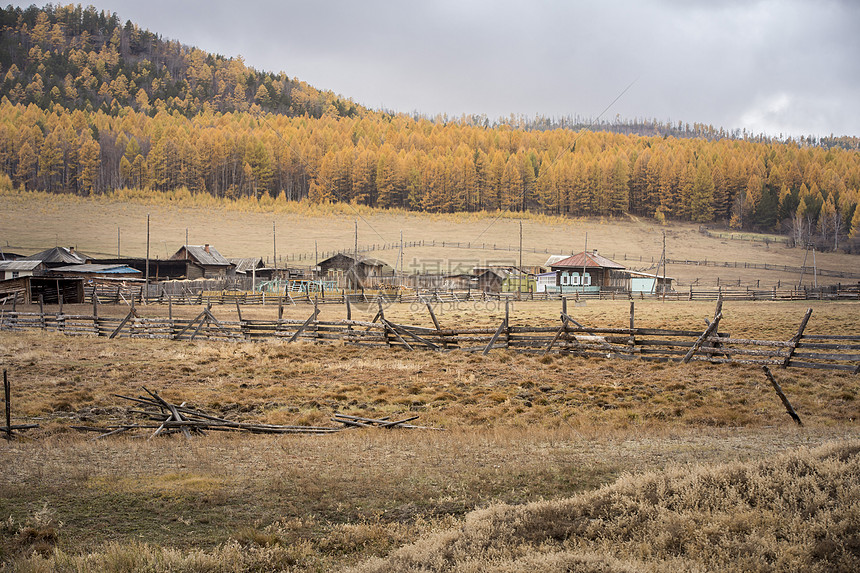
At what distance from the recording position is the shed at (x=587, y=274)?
61812 mm

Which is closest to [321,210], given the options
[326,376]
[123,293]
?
[123,293]

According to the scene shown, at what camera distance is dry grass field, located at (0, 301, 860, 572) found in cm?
525

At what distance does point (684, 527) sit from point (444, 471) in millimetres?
3357

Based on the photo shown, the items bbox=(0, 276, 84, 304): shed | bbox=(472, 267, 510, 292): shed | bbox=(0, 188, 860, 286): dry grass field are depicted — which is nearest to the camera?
bbox=(0, 276, 84, 304): shed

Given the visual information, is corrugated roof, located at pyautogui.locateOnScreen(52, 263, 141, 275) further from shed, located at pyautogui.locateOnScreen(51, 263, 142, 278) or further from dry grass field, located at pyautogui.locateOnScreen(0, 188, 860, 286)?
dry grass field, located at pyautogui.locateOnScreen(0, 188, 860, 286)

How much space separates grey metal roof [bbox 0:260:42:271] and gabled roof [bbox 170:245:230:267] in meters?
17.1

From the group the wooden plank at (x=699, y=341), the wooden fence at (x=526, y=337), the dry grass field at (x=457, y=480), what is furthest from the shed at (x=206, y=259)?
the wooden plank at (x=699, y=341)

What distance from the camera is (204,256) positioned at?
6669cm

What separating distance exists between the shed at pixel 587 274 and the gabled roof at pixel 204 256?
37.5 metres

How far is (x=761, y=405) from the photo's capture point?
12008mm

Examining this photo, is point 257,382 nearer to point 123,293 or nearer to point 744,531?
point 744,531

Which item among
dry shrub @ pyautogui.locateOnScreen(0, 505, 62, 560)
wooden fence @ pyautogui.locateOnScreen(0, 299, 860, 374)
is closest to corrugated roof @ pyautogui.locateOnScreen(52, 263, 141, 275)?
wooden fence @ pyautogui.locateOnScreen(0, 299, 860, 374)

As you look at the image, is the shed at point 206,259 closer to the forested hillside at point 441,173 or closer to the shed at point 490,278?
the shed at point 490,278

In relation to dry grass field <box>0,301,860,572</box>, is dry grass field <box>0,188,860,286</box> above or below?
above
